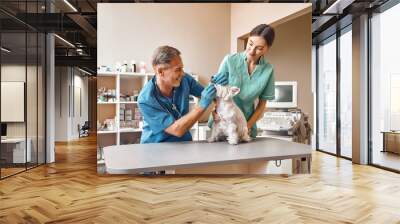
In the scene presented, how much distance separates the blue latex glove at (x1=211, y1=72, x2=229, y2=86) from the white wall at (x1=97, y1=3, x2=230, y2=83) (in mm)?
117

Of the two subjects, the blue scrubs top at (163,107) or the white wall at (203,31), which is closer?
the blue scrubs top at (163,107)

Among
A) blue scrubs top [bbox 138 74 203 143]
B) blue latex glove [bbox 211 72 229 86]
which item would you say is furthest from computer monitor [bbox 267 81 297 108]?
blue scrubs top [bbox 138 74 203 143]

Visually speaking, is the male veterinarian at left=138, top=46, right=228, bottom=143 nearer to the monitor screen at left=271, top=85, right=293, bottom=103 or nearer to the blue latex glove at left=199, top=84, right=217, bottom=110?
the blue latex glove at left=199, top=84, right=217, bottom=110

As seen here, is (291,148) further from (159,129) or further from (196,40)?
(196,40)

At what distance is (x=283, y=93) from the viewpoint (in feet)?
13.6

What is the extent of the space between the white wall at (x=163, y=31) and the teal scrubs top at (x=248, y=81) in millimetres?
193

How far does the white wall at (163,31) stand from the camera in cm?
408

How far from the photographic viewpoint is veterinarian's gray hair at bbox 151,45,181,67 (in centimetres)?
377

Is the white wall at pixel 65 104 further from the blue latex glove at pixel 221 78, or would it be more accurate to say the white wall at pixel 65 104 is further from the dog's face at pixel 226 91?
the dog's face at pixel 226 91

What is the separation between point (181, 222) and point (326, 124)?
16.8 feet

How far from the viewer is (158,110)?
3.47m

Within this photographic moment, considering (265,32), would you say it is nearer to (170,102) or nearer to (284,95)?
(284,95)

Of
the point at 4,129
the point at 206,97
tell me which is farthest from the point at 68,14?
the point at 206,97

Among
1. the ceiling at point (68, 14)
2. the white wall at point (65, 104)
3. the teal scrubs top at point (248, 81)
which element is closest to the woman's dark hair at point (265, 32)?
the teal scrubs top at point (248, 81)
